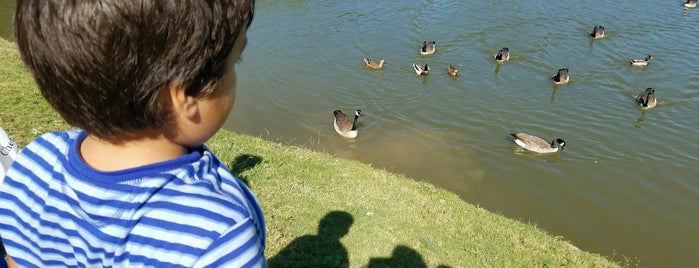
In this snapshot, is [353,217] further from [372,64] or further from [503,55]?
[503,55]

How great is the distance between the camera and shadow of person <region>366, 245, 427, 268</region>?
5.36 meters

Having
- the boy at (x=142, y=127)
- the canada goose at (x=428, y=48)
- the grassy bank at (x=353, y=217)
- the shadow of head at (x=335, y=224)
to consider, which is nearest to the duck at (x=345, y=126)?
the grassy bank at (x=353, y=217)

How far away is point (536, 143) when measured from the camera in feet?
36.8

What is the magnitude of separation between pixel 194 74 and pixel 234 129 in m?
11.0

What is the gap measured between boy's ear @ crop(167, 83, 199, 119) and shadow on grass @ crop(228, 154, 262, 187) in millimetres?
5353

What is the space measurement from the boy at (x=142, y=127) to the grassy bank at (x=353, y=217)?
12.4 ft

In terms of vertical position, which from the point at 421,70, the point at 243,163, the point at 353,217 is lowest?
the point at 421,70

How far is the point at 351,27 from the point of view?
59.8 ft

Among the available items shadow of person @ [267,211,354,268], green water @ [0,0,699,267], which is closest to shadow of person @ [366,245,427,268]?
shadow of person @ [267,211,354,268]

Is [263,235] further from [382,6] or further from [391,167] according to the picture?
[382,6]

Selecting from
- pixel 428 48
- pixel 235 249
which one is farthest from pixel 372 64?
pixel 235 249

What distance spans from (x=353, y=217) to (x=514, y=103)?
8596 millimetres

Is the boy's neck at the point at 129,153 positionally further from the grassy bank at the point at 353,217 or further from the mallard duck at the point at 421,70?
the mallard duck at the point at 421,70

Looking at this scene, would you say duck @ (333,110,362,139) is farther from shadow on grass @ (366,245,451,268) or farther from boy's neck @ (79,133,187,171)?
boy's neck @ (79,133,187,171)
